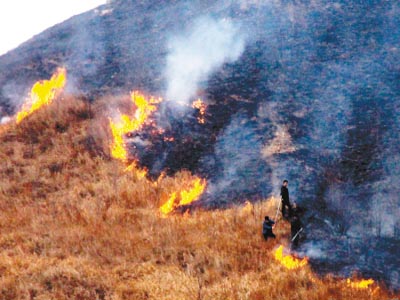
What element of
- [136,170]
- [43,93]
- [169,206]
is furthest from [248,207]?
[43,93]

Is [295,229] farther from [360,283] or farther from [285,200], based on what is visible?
[360,283]

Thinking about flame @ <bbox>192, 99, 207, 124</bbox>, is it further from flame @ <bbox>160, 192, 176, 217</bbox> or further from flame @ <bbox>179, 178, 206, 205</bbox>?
flame @ <bbox>160, 192, 176, 217</bbox>

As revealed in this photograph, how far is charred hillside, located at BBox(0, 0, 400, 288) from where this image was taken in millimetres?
12141

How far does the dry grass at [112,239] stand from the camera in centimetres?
920

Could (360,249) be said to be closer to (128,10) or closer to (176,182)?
(176,182)

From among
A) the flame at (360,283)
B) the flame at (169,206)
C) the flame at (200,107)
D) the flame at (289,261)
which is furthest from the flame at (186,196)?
the flame at (360,283)

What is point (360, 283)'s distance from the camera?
9234 millimetres

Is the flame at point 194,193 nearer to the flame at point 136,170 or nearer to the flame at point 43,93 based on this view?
the flame at point 136,170

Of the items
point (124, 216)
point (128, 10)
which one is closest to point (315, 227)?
point (124, 216)

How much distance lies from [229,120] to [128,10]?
1304cm

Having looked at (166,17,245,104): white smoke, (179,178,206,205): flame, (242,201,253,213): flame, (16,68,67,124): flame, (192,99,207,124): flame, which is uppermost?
(16,68,67,124): flame

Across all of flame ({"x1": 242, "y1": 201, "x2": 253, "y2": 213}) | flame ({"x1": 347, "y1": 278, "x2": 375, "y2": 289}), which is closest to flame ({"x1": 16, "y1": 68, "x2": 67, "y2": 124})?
flame ({"x1": 242, "y1": 201, "x2": 253, "y2": 213})

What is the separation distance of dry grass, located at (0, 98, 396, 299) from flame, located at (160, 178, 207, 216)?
1.09 feet

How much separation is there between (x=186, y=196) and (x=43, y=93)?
11204 millimetres
